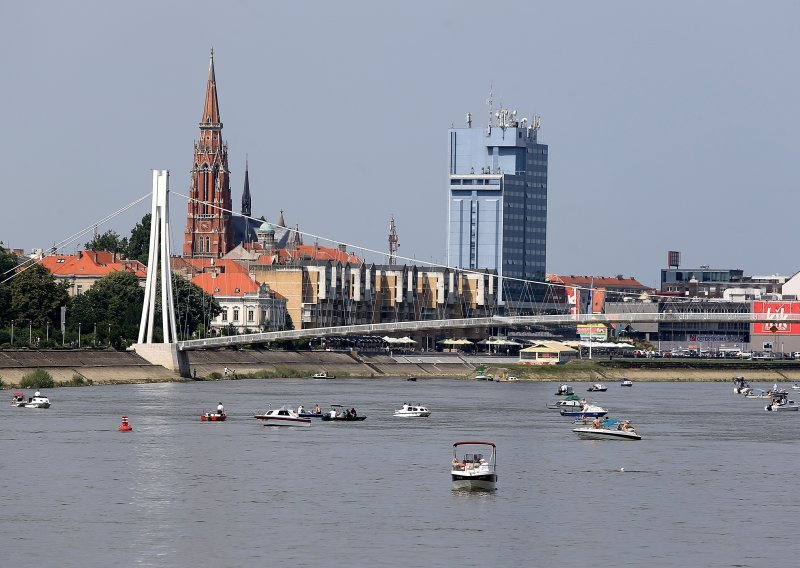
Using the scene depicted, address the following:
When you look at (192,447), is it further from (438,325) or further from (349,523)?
(438,325)

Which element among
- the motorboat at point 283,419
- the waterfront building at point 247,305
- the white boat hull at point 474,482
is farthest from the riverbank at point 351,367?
the white boat hull at point 474,482

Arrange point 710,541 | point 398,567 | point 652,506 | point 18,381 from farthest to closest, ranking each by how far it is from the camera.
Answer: point 18,381
point 652,506
point 710,541
point 398,567

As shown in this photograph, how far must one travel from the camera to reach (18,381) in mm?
112688

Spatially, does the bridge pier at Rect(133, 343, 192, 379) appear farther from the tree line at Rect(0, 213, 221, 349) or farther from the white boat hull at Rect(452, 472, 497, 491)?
the white boat hull at Rect(452, 472, 497, 491)

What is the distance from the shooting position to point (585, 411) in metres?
98.4

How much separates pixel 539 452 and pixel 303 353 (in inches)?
3336

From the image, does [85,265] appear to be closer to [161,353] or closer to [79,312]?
[79,312]

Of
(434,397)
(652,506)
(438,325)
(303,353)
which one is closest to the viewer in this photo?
(652,506)

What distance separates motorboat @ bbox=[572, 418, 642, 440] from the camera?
81875 mm

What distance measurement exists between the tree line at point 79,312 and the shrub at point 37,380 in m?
9.22

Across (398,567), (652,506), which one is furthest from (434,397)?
(398,567)

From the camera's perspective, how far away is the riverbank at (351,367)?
120519 millimetres

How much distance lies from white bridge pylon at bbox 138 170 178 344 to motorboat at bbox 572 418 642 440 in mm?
51735

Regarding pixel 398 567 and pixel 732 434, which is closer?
pixel 398 567
